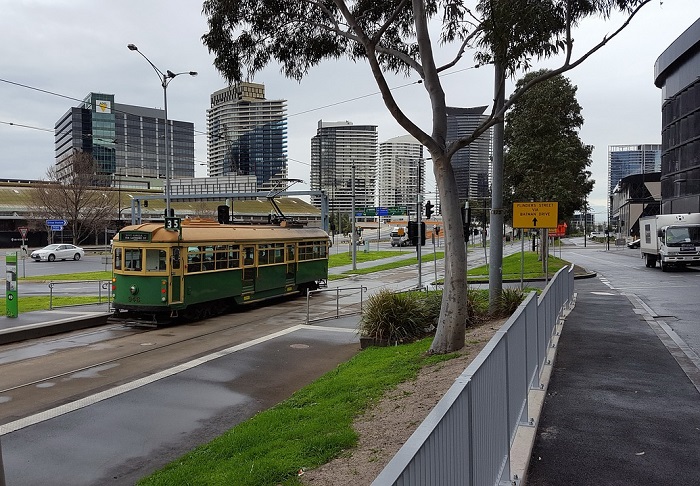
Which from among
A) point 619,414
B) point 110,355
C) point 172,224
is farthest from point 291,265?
point 619,414

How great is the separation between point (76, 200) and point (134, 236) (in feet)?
148

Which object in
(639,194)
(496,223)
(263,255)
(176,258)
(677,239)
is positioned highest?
(639,194)

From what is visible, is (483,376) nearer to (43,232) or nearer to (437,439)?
(437,439)

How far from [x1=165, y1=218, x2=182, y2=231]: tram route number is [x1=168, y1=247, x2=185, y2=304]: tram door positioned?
1.93 ft

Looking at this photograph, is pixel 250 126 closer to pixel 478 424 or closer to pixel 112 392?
pixel 112 392

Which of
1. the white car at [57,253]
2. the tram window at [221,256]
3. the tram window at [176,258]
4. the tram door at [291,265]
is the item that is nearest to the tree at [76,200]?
the white car at [57,253]

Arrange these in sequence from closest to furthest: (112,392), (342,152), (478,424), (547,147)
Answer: (478,424)
(112,392)
(547,147)
(342,152)

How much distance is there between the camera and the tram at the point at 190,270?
17.5 meters

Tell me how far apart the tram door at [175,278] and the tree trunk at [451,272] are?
31.0 ft

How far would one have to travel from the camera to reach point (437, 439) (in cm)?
289

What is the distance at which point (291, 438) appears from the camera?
6812 mm

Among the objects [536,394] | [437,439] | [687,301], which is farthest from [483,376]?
[687,301]

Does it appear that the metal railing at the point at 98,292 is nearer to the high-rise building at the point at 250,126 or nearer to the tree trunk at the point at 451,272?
the tree trunk at the point at 451,272

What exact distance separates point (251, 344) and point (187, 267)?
4.59 metres
